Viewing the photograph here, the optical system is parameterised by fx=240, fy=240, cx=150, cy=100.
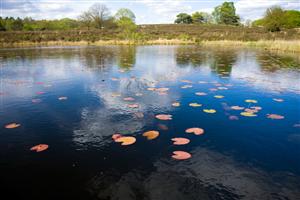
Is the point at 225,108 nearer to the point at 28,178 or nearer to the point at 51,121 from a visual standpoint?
the point at 51,121

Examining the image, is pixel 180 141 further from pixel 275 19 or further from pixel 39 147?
pixel 275 19

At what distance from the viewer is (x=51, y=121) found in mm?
4062

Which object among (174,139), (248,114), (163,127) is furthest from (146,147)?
(248,114)

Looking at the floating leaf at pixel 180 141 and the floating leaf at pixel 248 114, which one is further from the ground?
the floating leaf at pixel 248 114

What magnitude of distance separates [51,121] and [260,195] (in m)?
3.30

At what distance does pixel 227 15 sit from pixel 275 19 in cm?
2659

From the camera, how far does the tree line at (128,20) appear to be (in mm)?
42281

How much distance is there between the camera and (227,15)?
67250 mm

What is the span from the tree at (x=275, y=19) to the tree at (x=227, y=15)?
2420 cm

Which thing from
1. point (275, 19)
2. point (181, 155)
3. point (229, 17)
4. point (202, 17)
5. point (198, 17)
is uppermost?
point (202, 17)

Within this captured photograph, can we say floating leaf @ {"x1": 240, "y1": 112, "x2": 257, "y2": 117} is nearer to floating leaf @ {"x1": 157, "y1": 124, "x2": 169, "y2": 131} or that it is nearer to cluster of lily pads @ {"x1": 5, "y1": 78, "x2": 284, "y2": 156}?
cluster of lily pads @ {"x1": 5, "y1": 78, "x2": 284, "y2": 156}

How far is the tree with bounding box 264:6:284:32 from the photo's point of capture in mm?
42000

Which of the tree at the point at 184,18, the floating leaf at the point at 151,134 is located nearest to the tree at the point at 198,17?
the tree at the point at 184,18

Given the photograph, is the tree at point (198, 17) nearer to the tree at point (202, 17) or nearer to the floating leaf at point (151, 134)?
the tree at point (202, 17)
